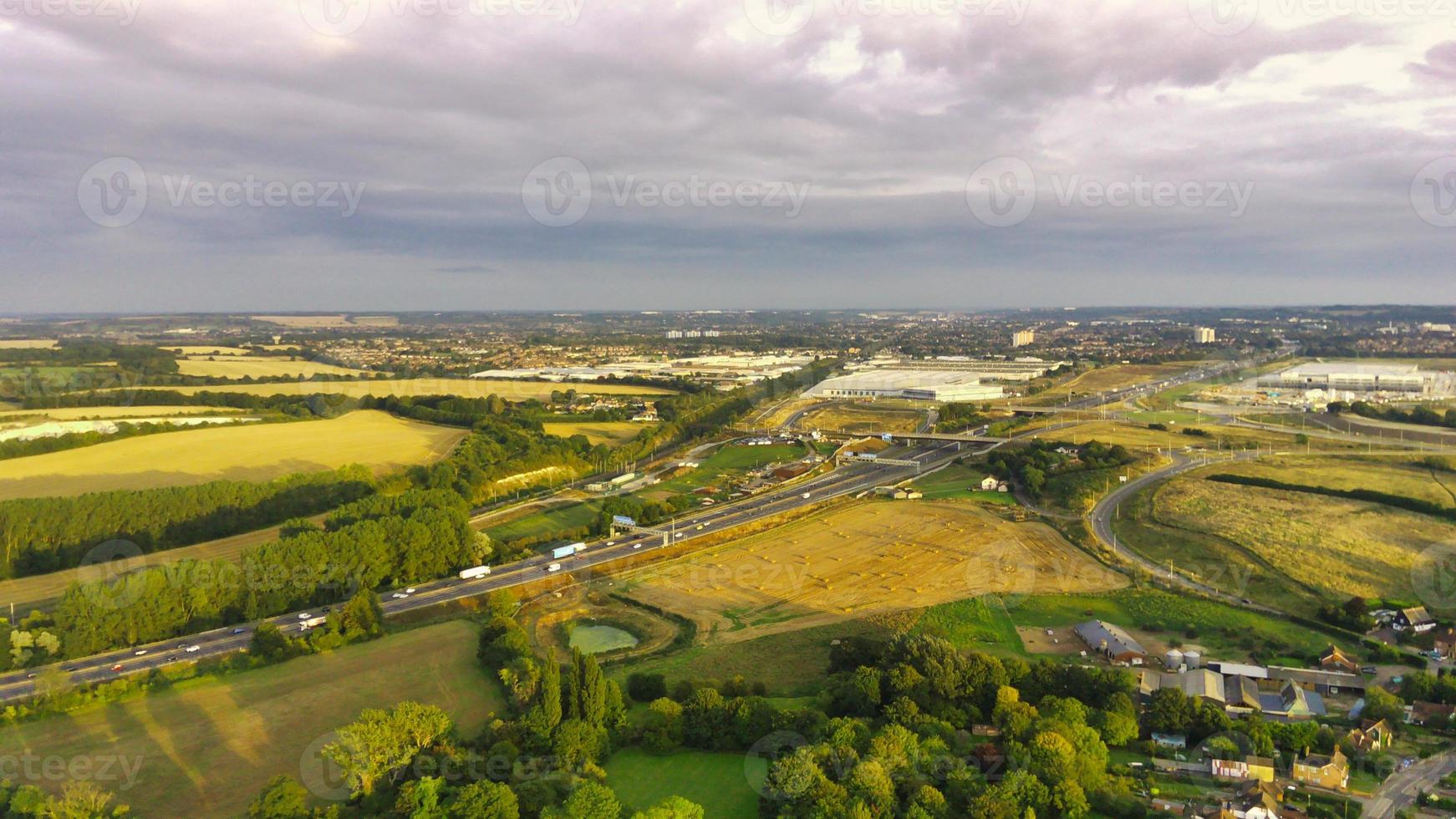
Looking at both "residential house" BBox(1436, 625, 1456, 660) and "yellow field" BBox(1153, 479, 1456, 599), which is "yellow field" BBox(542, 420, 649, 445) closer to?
"yellow field" BBox(1153, 479, 1456, 599)

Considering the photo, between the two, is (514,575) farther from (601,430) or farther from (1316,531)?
(1316,531)

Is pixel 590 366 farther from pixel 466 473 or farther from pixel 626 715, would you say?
pixel 626 715

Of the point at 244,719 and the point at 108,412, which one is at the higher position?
the point at 108,412

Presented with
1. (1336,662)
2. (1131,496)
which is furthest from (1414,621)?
(1131,496)

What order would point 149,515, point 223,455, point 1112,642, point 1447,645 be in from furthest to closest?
point 223,455, point 149,515, point 1112,642, point 1447,645

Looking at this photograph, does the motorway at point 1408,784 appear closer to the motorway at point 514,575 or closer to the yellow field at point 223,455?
the motorway at point 514,575

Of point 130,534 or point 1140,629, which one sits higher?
point 130,534

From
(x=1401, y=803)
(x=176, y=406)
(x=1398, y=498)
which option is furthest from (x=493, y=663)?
(x=176, y=406)
